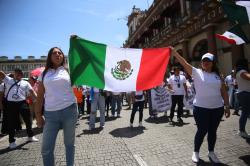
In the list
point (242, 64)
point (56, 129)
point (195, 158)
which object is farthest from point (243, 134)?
point (56, 129)

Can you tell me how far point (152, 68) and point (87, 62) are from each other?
4.30ft

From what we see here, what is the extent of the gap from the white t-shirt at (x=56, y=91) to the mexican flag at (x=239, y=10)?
3.52 meters

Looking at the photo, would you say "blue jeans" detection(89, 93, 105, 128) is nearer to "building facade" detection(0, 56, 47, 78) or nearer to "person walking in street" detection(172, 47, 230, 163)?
"person walking in street" detection(172, 47, 230, 163)

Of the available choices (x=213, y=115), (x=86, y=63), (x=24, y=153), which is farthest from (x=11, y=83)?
(x=213, y=115)

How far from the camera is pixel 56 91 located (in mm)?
3680

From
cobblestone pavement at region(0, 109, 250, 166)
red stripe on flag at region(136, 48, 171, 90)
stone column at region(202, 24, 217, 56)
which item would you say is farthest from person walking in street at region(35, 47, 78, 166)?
stone column at region(202, 24, 217, 56)

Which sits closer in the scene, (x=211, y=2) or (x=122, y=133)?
(x=122, y=133)

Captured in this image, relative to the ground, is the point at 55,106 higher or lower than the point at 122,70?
lower

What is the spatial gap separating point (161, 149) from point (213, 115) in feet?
4.93

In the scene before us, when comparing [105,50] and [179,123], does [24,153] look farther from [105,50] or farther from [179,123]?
[179,123]

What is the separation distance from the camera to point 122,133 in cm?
743

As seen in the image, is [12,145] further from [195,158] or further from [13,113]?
[195,158]

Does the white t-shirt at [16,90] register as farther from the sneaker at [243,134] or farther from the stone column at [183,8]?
the stone column at [183,8]

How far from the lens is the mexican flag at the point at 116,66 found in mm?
4723
